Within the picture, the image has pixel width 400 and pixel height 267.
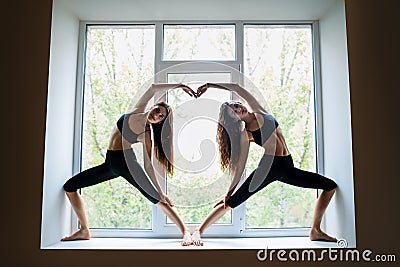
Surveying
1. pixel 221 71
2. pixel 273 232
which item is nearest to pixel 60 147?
pixel 221 71

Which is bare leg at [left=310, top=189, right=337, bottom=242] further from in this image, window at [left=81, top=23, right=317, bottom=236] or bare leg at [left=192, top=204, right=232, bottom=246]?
bare leg at [left=192, top=204, right=232, bottom=246]

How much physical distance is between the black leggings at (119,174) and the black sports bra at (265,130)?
610mm

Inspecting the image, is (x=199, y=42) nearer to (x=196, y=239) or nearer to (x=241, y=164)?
(x=241, y=164)

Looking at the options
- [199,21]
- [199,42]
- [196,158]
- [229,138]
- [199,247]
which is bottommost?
[199,247]

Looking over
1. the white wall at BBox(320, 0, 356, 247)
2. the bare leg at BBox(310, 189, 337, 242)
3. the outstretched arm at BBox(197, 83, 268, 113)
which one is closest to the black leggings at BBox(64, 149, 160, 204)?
the outstretched arm at BBox(197, 83, 268, 113)

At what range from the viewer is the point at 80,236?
7.05 ft

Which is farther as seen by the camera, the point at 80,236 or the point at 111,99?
the point at 111,99

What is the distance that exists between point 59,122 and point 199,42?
94cm

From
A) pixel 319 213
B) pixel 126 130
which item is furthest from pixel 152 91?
pixel 319 213

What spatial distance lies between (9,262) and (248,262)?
3.60 ft

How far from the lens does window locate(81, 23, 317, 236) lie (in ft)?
7.26

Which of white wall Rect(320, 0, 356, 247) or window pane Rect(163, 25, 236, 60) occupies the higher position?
window pane Rect(163, 25, 236, 60)

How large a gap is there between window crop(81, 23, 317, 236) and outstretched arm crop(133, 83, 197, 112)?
11cm

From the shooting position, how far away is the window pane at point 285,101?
7.59ft
